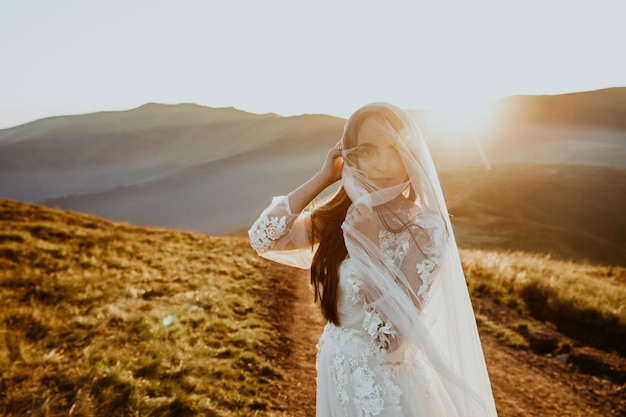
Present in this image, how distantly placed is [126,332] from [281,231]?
5.52 meters

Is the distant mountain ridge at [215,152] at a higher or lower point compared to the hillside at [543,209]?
higher

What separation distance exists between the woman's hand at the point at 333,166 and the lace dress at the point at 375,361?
2.08 feet

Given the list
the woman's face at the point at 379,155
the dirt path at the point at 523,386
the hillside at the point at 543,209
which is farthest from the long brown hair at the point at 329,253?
the hillside at the point at 543,209

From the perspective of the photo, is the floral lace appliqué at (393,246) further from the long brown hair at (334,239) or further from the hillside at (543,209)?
the hillside at (543,209)

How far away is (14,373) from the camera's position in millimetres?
5289

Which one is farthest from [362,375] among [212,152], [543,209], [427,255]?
[212,152]

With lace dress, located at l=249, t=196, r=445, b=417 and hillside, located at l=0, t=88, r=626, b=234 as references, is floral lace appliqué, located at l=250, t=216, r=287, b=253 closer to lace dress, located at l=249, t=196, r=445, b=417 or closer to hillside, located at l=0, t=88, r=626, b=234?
lace dress, located at l=249, t=196, r=445, b=417

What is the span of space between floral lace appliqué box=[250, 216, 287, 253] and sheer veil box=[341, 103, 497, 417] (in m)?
0.66

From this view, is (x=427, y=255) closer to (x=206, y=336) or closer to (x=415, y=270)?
(x=415, y=270)

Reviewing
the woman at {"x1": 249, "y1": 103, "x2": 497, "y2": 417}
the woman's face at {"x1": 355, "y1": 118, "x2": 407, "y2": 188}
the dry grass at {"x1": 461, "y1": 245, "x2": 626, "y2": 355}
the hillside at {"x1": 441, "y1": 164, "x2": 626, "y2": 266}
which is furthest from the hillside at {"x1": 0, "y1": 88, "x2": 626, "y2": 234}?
the woman's face at {"x1": 355, "y1": 118, "x2": 407, "y2": 188}

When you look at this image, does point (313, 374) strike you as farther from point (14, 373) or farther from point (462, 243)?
point (462, 243)

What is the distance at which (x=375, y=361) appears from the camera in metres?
2.49

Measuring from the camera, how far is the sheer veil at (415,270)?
2.33 meters

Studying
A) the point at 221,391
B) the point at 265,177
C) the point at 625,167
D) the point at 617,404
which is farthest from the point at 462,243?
the point at 265,177
